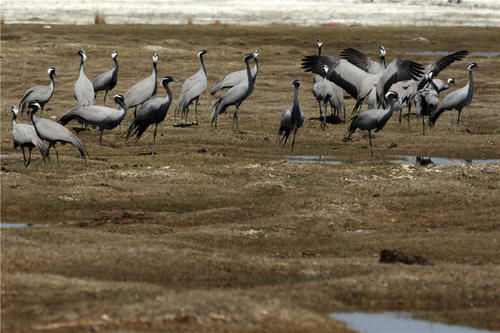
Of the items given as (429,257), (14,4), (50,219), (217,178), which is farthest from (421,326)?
(14,4)

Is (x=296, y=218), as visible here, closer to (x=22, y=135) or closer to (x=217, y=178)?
(x=217, y=178)

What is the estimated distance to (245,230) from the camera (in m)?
15.5

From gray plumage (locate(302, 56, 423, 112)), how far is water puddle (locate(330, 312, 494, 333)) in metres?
16.2

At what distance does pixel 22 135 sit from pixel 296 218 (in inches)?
281

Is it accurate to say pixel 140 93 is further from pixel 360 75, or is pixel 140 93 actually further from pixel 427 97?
pixel 427 97

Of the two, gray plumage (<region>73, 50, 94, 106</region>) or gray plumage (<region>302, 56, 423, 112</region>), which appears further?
gray plumage (<region>73, 50, 94, 106</region>)

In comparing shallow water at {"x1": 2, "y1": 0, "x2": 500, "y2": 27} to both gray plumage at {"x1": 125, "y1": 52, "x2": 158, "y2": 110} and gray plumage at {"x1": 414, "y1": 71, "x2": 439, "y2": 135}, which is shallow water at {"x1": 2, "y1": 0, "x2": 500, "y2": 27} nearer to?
gray plumage at {"x1": 125, "y1": 52, "x2": 158, "y2": 110}

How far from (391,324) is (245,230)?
4976 mm

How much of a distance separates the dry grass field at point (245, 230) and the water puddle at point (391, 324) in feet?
0.69

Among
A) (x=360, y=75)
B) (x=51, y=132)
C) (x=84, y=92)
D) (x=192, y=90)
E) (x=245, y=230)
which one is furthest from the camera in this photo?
(x=192, y=90)

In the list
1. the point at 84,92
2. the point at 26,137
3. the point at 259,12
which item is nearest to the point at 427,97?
the point at 84,92

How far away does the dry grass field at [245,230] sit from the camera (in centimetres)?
1055

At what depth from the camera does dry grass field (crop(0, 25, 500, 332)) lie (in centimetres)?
1055

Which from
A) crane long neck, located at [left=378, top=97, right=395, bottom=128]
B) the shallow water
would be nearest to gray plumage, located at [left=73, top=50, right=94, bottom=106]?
crane long neck, located at [left=378, top=97, right=395, bottom=128]
